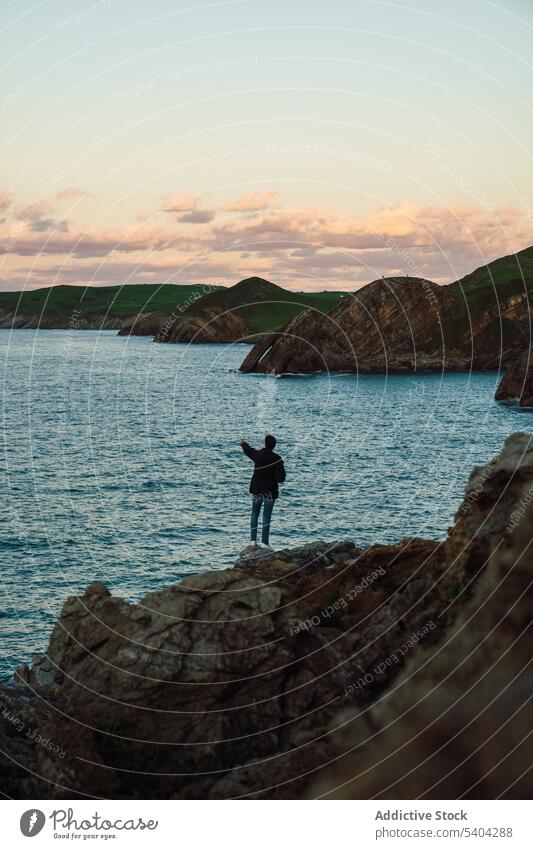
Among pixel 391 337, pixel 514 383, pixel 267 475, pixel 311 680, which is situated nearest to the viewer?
pixel 311 680

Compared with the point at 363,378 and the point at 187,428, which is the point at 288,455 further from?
the point at 363,378

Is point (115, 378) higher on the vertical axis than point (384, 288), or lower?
lower

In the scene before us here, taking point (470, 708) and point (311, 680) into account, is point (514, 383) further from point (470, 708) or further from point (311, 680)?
point (470, 708)

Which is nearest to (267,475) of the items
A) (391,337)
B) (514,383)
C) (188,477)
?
(188,477)

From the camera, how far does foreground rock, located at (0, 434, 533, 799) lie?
14.1 m

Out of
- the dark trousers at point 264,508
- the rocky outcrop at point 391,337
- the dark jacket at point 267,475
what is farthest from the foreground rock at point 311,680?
the rocky outcrop at point 391,337

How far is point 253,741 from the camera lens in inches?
754

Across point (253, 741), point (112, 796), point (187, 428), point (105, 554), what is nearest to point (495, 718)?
point (253, 741)

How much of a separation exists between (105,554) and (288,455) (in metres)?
35.5

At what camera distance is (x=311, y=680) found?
20234 millimetres

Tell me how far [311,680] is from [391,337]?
17526cm

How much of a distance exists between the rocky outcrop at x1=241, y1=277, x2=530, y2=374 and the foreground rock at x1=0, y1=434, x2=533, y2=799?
161243mm

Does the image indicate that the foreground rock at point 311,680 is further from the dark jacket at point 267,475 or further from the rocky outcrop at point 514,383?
the rocky outcrop at point 514,383

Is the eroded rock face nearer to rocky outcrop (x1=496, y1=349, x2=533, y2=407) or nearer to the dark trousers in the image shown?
the dark trousers
